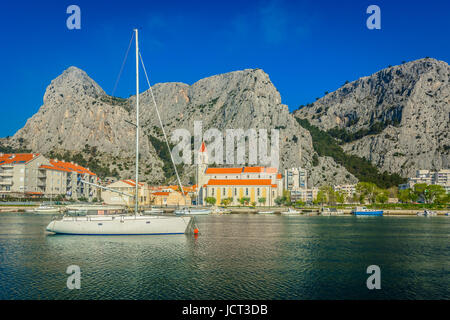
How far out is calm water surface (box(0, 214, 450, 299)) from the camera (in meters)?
19.3

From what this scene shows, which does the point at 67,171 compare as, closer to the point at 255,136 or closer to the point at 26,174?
the point at 26,174

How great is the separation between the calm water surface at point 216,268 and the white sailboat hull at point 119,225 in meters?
0.86

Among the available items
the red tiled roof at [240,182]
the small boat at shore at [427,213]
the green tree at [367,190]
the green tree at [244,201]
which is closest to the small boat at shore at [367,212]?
the small boat at shore at [427,213]

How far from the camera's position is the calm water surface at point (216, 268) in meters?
19.3

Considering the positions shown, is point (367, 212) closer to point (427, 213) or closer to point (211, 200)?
point (427, 213)

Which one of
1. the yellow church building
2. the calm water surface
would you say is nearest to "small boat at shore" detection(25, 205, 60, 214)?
the calm water surface

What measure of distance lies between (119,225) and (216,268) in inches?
712

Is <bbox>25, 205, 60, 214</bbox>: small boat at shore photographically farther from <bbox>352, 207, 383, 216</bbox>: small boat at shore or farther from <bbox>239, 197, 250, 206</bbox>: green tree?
<bbox>352, 207, 383, 216</bbox>: small boat at shore

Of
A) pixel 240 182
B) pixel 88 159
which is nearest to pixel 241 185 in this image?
pixel 240 182

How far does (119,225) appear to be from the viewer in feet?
129

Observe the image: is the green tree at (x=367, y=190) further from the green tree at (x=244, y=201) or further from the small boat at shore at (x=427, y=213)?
the green tree at (x=244, y=201)

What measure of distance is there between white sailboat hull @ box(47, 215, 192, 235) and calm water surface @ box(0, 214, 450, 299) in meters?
0.86

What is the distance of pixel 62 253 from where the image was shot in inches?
1196
